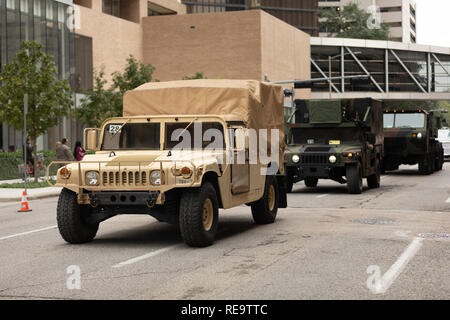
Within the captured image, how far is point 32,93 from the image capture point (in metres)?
28.4

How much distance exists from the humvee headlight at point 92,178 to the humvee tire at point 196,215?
1.27m

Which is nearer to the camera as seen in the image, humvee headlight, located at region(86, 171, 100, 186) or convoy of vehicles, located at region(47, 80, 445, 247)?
convoy of vehicles, located at region(47, 80, 445, 247)

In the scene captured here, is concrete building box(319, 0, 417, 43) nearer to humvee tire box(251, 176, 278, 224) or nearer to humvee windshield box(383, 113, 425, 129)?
humvee windshield box(383, 113, 425, 129)

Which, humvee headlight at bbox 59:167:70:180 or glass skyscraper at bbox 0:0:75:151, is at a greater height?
glass skyscraper at bbox 0:0:75:151

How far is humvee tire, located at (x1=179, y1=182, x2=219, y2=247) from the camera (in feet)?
32.7

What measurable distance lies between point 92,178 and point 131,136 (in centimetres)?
140

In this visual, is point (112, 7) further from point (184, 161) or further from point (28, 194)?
point (184, 161)

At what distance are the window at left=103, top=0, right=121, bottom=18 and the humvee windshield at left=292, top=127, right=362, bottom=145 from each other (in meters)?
47.1

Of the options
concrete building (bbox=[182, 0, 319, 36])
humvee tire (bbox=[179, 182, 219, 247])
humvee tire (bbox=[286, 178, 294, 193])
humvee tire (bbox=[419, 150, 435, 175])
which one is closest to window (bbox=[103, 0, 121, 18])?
concrete building (bbox=[182, 0, 319, 36])

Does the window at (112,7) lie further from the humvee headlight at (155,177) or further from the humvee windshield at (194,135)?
the humvee headlight at (155,177)

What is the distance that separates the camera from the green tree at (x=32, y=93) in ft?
92.4

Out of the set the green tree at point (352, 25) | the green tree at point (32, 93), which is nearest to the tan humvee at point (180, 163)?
the green tree at point (32, 93)
